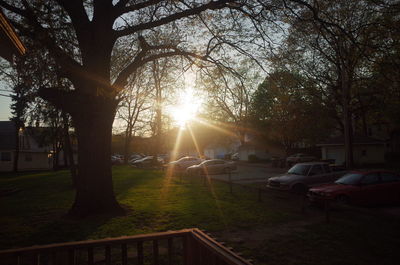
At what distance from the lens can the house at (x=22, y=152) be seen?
148 ft

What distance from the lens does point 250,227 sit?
Answer: 877cm

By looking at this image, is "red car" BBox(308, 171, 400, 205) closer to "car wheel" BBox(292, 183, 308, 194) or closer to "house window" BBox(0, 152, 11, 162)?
"car wheel" BBox(292, 183, 308, 194)

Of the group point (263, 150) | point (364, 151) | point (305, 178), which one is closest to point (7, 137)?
point (263, 150)

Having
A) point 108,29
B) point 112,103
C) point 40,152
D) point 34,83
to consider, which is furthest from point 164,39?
point 40,152

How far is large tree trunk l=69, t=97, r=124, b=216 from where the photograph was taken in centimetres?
1020

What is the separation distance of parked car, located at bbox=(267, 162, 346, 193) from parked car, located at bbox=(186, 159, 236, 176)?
1351cm

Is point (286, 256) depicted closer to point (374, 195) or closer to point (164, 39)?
point (374, 195)

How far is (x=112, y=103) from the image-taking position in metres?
10.9

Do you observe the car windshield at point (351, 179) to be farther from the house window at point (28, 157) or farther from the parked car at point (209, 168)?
the house window at point (28, 157)

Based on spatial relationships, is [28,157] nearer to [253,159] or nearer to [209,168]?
[209,168]

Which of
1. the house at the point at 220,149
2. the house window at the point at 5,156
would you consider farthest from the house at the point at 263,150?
the house window at the point at 5,156

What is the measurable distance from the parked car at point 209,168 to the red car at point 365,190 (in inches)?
676

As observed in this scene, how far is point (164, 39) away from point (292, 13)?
573cm

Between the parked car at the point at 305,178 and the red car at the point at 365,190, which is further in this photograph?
the parked car at the point at 305,178
